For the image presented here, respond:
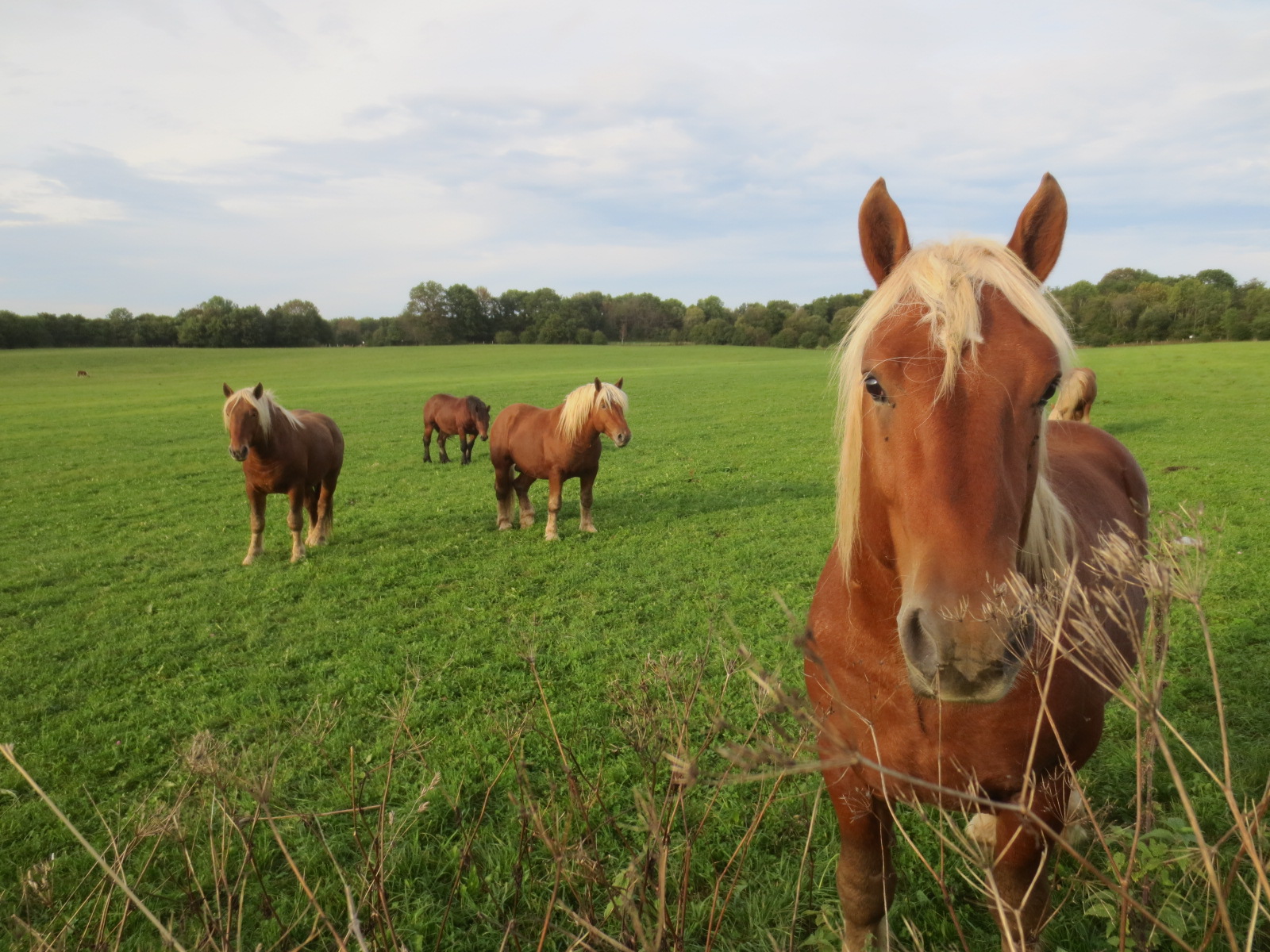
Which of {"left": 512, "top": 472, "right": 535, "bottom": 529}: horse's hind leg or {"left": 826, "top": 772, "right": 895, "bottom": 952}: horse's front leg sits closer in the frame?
{"left": 826, "top": 772, "right": 895, "bottom": 952}: horse's front leg

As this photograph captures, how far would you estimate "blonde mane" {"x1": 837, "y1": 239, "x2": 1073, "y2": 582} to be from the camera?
182 centimetres

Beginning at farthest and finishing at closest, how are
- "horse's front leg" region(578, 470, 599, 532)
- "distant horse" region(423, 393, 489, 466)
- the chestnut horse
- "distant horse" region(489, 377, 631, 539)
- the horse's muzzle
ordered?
"distant horse" region(423, 393, 489, 466) → "horse's front leg" region(578, 470, 599, 532) → "distant horse" region(489, 377, 631, 539) → the chestnut horse → the horse's muzzle

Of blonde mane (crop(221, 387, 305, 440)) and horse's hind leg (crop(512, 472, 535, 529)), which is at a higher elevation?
blonde mane (crop(221, 387, 305, 440))

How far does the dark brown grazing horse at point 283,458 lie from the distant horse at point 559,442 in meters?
2.25

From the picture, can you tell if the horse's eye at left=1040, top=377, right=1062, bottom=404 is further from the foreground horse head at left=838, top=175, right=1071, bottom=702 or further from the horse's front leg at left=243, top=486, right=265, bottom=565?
the horse's front leg at left=243, top=486, right=265, bottom=565

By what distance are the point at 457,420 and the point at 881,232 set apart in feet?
48.1

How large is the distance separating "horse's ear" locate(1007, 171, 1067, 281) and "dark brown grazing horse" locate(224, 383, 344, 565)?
301 inches

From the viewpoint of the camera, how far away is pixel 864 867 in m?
2.62

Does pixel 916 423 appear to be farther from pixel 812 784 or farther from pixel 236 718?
pixel 236 718

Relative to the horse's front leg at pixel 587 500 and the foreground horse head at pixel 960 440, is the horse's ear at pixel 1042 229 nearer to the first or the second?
the foreground horse head at pixel 960 440

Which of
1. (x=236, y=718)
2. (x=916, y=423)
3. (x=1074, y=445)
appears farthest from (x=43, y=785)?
(x=1074, y=445)

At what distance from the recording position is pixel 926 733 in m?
2.19

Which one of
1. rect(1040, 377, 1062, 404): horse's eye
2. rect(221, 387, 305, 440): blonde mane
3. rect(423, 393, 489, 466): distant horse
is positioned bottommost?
rect(423, 393, 489, 466): distant horse

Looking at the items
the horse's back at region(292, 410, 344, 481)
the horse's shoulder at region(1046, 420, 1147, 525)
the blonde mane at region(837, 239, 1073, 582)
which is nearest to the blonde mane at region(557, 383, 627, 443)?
the horse's back at region(292, 410, 344, 481)
